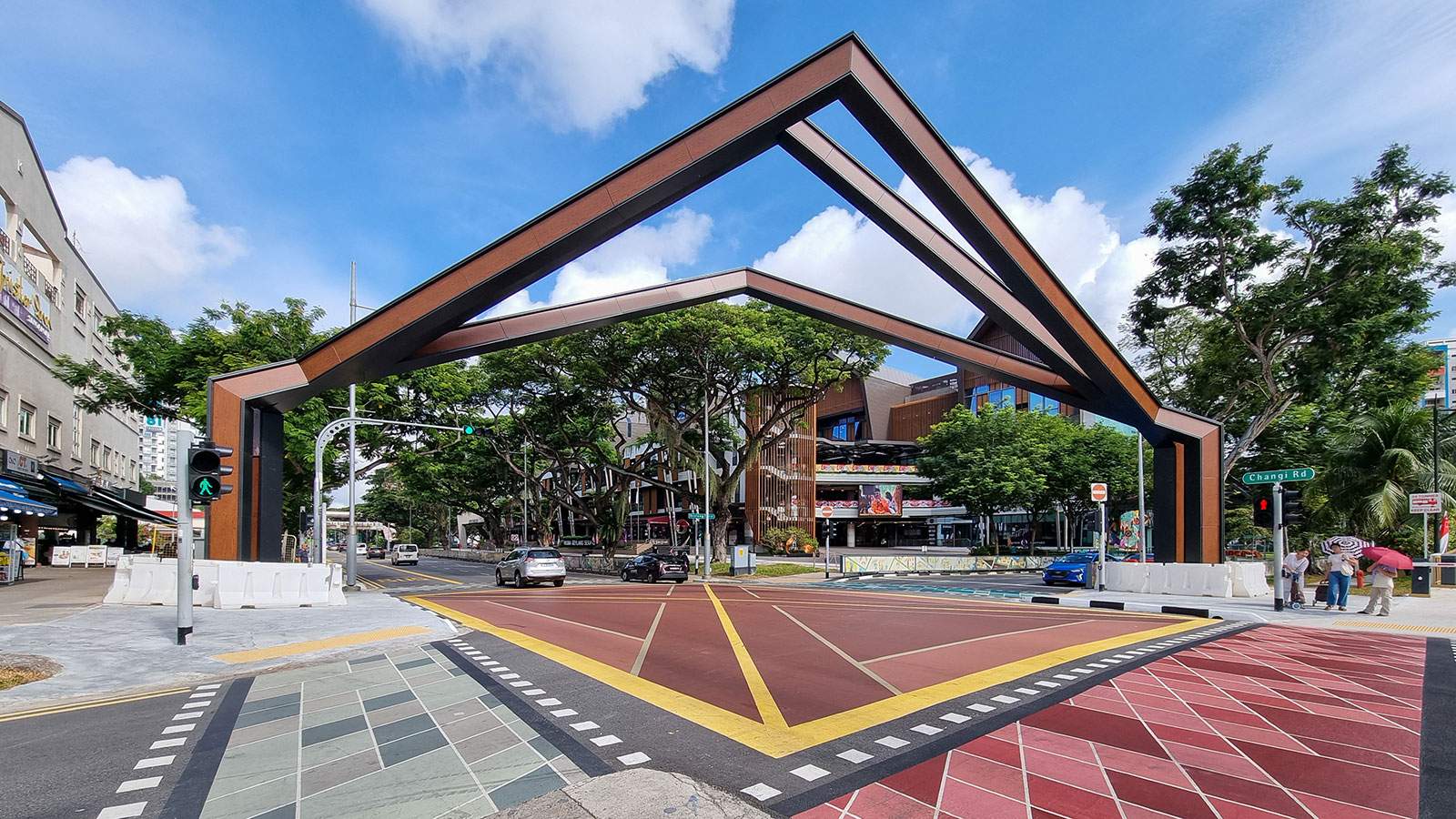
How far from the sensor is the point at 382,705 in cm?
751

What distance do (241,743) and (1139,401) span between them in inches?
871

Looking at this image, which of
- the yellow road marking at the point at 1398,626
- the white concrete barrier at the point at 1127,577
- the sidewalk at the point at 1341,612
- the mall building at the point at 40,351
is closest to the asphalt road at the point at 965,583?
the white concrete barrier at the point at 1127,577

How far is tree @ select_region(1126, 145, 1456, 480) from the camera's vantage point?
23.9m

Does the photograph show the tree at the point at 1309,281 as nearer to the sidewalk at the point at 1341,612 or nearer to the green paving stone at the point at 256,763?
the sidewalk at the point at 1341,612

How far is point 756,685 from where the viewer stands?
27.8 feet

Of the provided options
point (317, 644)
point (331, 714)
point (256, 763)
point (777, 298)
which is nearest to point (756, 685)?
point (331, 714)

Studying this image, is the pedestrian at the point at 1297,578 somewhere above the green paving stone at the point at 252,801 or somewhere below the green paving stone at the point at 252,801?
below

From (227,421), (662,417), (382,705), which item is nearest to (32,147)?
(227,421)

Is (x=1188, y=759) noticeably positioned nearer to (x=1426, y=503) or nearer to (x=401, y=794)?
(x=401, y=794)

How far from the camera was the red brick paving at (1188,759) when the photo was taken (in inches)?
189

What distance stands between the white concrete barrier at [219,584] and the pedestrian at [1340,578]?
24.8 meters

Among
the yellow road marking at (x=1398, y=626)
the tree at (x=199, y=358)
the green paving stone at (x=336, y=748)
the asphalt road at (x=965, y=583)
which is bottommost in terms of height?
the asphalt road at (x=965, y=583)

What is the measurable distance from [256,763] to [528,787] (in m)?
2.39

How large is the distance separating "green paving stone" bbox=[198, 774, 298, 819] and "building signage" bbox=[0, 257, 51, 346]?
33915 mm
